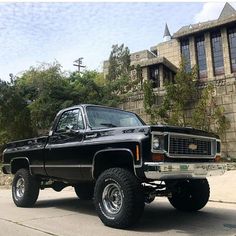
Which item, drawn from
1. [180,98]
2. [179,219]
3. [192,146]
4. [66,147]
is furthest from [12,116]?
[192,146]

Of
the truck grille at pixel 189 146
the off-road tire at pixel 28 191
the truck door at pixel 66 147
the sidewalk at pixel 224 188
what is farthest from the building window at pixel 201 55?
the truck grille at pixel 189 146

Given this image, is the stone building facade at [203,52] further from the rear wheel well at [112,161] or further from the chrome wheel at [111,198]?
the chrome wheel at [111,198]

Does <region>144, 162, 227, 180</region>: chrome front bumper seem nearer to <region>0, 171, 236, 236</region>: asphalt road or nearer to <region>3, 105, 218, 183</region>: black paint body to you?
<region>3, 105, 218, 183</region>: black paint body

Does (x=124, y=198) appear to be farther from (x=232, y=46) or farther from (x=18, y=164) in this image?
(x=232, y=46)

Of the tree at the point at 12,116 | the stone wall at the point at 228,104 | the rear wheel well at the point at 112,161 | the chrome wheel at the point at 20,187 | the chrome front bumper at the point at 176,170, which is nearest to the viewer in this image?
the chrome front bumper at the point at 176,170

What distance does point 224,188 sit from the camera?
10445 mm

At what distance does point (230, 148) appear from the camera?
1744cm

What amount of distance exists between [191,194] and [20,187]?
401 centimetres

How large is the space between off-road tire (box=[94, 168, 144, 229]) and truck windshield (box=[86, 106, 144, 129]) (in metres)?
1.28

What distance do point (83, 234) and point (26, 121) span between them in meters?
18.6

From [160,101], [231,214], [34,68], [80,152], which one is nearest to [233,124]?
[160,101]

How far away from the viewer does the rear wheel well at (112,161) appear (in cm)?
624

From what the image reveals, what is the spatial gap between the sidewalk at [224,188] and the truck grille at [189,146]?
2.80 m

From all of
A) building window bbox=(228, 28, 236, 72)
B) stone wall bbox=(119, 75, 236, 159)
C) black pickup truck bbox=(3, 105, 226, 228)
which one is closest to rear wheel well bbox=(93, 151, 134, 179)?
black pickup truck bbox=(3, 105, 226, 228)
